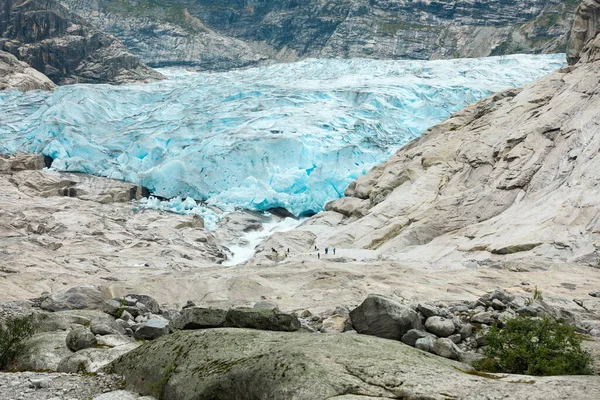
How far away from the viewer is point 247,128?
1633 inches

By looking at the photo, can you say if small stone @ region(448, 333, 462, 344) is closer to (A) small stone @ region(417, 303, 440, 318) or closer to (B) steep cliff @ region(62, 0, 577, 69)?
(A) small stone @ region(417, 303, 440, 318)

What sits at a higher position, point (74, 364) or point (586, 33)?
point (586, 33)

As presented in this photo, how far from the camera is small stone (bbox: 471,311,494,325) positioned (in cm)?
889

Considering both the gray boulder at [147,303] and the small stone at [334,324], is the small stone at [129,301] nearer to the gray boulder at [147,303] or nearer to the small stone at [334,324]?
the gray boulder at [147,303]

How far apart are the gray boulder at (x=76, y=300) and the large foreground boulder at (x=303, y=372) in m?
5.87

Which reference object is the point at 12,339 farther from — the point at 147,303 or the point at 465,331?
the point at 465,331

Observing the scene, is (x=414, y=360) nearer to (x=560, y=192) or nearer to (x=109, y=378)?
(x=109, y=378)

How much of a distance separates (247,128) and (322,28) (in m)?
87.2

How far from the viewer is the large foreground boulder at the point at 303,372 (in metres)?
5.24

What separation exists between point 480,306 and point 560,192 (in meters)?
12.8

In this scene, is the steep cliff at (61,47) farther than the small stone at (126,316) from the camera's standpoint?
Yes

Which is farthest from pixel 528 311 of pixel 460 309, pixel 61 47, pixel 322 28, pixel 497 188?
pixel 322 28

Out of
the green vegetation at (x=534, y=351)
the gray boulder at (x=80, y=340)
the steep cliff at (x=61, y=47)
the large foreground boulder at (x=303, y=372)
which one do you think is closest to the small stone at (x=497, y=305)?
the green vegetation at (x=534, y=351)

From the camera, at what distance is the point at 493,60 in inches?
2319
